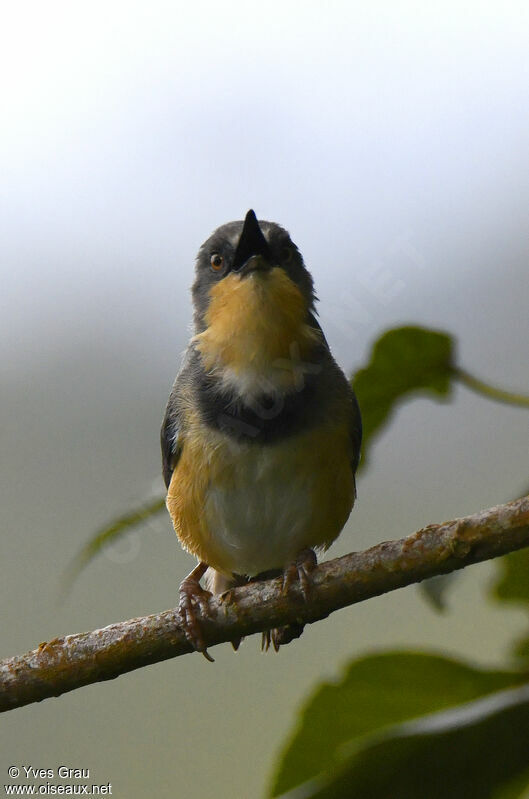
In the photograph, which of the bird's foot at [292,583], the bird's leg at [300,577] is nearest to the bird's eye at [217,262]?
the bird's foot at [292,583]

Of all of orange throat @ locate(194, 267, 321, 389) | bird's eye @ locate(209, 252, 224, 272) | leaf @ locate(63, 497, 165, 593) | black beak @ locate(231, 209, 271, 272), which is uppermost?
black beak @ locate(231, 209, 271, 272)

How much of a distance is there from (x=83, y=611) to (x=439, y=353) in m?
2.18

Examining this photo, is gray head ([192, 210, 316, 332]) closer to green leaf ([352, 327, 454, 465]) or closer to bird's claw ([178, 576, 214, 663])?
green leaf ([352, 327, 454, 465])

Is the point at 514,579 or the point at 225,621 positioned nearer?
the point at 514,579

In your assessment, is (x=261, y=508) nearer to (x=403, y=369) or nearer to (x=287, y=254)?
(x=287, y=254)

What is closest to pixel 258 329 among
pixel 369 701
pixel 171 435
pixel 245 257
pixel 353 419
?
pixel 245 257

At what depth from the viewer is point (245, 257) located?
2.76 meters

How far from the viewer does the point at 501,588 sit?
1906 mm

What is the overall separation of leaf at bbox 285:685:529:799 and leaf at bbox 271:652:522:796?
56 millimetres

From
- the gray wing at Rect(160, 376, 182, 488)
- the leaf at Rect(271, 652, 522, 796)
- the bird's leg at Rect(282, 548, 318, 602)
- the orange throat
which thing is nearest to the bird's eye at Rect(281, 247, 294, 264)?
the orange throat

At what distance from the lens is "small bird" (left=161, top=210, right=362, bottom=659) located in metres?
2.71

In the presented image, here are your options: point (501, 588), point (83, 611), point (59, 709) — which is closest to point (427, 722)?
point (501, 588)

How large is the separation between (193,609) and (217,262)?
1188 millimetres

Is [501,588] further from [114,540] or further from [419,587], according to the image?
[114,540]
